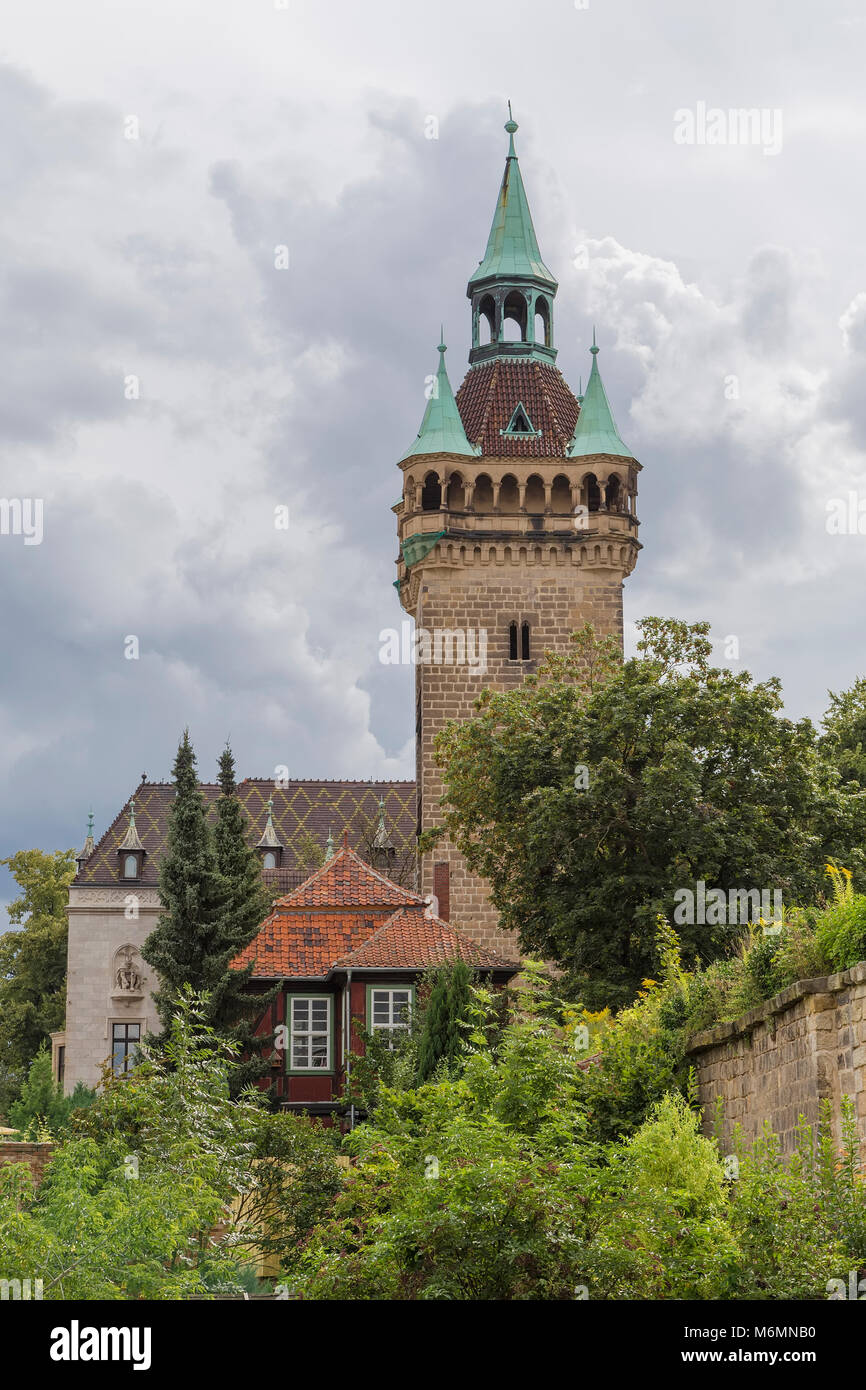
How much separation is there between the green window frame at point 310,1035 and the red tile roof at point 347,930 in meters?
0.75

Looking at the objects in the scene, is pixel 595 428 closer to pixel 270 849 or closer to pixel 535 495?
pixel 535 495

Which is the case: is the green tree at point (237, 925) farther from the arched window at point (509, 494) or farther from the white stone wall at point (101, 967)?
the white stone wall at point (101, 967)

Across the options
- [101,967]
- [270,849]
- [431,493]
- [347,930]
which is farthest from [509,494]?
[101,967]

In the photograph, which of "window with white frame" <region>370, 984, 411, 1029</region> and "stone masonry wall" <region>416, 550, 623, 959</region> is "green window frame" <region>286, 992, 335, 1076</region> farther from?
"stone masonry wall" <region>416, 550, 623, 959</region>

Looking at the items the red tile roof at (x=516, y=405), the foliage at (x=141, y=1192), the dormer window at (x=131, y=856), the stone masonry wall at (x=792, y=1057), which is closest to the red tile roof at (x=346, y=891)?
the foliage at (x=141, y=1192)

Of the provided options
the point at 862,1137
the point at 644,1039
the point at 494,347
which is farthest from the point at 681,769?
the point at 494,347

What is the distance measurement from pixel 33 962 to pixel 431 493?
28466 mm

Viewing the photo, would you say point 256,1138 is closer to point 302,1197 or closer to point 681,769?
point 302,1197

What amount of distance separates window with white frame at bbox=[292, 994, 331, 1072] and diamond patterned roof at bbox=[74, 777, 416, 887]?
102 ft

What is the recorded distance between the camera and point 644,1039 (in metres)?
19.6

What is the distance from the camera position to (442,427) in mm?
56469

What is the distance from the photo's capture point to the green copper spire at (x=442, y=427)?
55.9m

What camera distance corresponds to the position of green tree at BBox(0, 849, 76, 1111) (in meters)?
73.1
